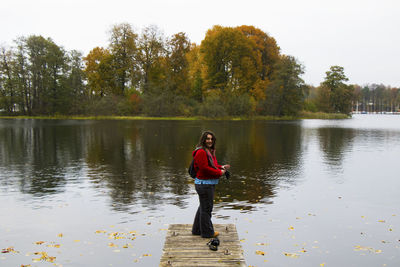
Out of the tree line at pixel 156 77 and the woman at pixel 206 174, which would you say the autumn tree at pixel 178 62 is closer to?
the tree line at pixel 156 77

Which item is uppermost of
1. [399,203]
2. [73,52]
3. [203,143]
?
[73,52]

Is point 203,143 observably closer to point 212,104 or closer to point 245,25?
point 212,104

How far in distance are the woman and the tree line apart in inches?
2469

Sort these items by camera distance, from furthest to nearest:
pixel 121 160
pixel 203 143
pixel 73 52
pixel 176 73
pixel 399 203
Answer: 1. pixel 73 52
2. pixel 176 73
3. pixel 121 160
4. pixel 399 203
5. pixel 203 143

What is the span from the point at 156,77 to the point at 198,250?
7466cm

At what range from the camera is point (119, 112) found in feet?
244

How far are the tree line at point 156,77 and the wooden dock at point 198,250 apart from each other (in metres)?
62.6

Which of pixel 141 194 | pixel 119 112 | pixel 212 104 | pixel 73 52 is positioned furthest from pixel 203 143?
pixel 73 52

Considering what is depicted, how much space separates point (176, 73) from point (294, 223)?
236 ft

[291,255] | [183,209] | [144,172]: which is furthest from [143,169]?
[291,255]

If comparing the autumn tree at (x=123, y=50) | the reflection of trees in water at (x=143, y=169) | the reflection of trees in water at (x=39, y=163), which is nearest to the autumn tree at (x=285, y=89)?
the autumn tree at (x=123, y=50)

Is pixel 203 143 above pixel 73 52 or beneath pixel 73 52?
beneath

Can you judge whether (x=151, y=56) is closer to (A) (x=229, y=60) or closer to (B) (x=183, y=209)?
(A) (x=229, y=60)

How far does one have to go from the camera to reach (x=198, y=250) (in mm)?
6062
